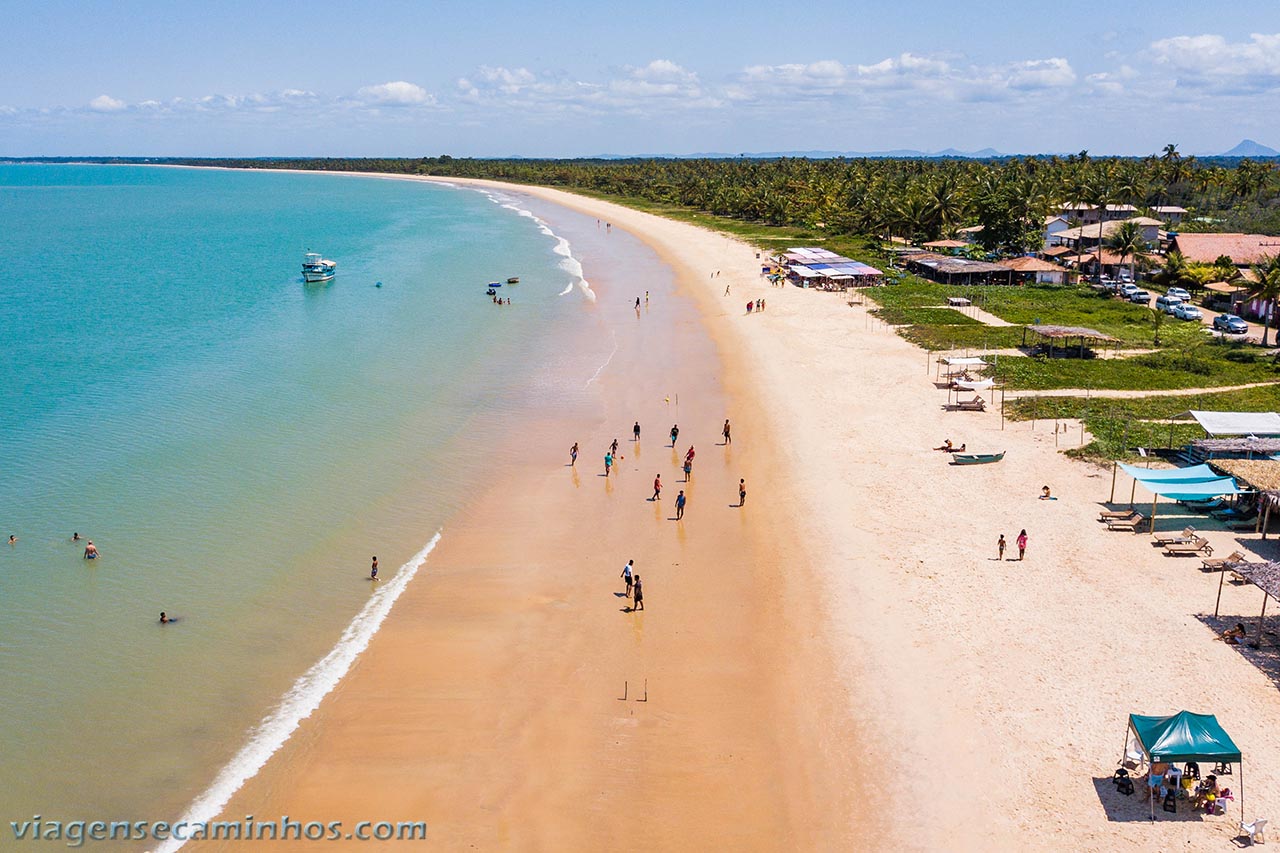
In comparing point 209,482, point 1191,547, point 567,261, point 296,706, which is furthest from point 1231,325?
point 567,261

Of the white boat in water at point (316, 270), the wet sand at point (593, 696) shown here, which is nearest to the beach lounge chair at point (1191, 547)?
the wet sand at point (593, 696)

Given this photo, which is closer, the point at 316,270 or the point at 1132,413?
the point at 1132,413

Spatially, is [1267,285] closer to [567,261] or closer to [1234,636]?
[1234,636]

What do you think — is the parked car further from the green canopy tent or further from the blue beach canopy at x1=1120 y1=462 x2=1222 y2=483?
the green canopy tent

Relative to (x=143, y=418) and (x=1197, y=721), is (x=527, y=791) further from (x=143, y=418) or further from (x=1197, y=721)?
(x=143, y=418)

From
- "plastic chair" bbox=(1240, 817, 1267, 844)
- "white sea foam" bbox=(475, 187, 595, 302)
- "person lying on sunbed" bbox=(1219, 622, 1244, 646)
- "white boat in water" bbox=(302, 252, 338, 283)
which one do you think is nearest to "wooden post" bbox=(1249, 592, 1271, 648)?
"person lying on sunbed" bbox=(1219, 622, 1244, 646)
